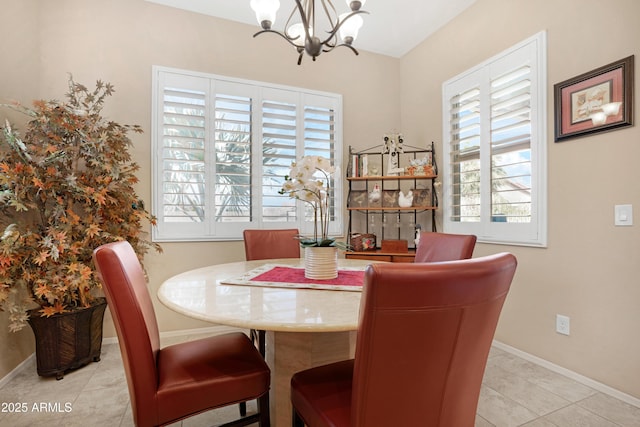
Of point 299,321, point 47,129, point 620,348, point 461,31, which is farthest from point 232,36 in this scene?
point 620,348

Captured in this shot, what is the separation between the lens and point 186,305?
44.5 inches

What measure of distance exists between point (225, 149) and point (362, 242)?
162 cm

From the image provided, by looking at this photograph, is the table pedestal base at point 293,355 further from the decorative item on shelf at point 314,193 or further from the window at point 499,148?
the window at point 499,148

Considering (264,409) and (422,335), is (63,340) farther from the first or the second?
(422,335)

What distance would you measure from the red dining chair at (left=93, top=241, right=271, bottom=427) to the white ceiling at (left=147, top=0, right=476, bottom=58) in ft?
8.48

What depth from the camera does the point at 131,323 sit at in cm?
100

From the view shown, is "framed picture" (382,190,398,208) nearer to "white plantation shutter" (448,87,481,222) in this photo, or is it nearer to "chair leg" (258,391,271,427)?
"white plantation shutter" (448,87,481,222)

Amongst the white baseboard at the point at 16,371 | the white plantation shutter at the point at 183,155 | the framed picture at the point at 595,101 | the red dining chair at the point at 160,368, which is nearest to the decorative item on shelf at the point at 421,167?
the framed picture at the point at 595,101

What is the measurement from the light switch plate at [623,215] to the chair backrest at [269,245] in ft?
6.72

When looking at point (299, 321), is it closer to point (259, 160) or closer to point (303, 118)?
point (259, 160)

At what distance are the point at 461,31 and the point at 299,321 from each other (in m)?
3.16

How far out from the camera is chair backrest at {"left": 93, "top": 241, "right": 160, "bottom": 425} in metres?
0.97

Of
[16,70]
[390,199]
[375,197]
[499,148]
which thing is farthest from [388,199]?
[16,70]

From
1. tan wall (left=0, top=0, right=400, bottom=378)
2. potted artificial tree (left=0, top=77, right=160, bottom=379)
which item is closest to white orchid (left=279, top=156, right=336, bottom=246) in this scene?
potted artificial tree (left=0, top=77, right=160, bottom=379)
